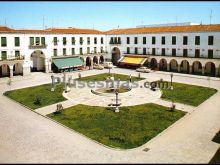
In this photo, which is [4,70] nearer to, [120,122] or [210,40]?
[120,122]

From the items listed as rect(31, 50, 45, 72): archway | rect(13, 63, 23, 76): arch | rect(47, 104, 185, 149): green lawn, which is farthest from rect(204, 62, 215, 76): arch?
rect(13, 63, 23, 76): arch

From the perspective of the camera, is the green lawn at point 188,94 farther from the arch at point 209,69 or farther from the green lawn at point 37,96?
the green lawn at point 37,96

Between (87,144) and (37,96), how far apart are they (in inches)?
684

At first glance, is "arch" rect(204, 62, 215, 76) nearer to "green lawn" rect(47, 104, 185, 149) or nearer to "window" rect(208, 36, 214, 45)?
"window" rect(208, 36, 214, 45)

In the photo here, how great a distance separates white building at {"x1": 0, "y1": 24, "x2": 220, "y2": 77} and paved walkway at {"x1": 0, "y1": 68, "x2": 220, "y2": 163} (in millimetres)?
23932

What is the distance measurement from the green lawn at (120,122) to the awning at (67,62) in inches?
1029

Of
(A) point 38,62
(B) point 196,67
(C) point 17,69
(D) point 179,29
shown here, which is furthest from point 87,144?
(D) point 179,29

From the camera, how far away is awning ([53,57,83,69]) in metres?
53.4

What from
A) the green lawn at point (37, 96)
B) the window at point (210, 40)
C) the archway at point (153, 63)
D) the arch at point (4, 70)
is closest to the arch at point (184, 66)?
the archway at point (153, 63)

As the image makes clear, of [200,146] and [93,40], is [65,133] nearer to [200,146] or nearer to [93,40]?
[200,146]

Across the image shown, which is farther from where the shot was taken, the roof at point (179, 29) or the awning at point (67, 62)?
the awning at point (67, 62)

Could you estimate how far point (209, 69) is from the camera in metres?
50.6

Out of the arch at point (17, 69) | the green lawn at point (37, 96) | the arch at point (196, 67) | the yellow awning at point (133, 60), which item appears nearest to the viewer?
the green lawn at point (37, 96)

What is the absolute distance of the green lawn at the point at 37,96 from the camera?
30.6 meters
